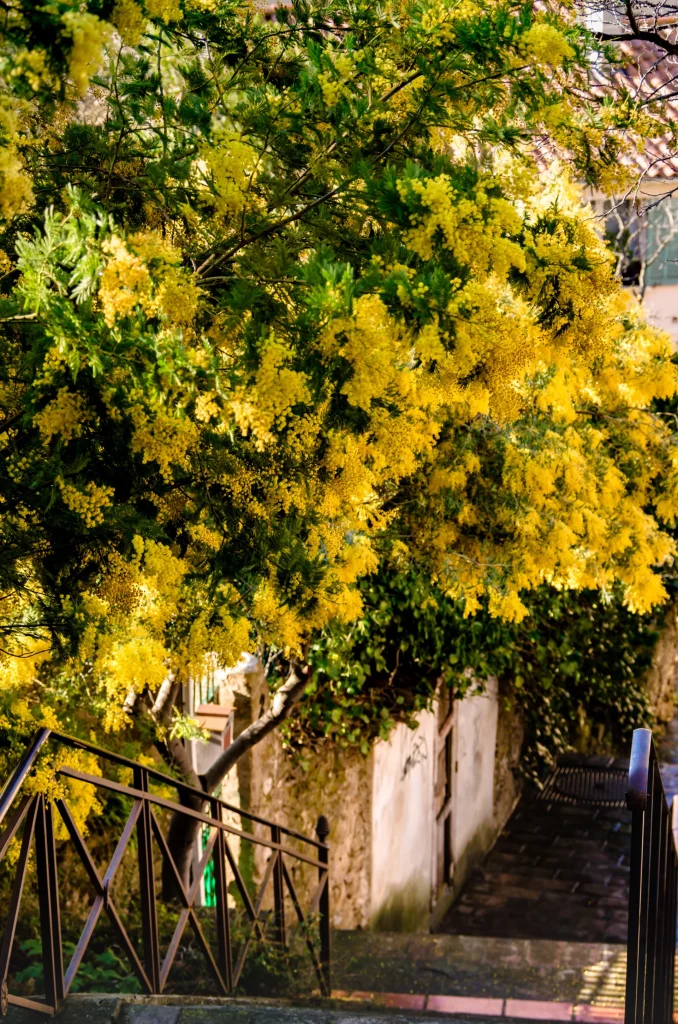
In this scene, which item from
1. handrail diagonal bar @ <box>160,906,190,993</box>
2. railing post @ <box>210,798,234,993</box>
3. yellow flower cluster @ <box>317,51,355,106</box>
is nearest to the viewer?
yellow flower cluster @ <box>317,51,355,106</box>

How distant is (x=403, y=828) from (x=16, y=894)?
6.07 metres

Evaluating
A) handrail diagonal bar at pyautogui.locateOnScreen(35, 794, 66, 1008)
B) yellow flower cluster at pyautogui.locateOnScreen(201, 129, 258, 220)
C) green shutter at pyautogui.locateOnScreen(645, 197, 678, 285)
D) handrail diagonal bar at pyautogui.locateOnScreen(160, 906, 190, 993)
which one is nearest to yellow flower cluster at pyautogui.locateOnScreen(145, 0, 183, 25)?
yellow flower cluster at pyautogui.locateOnScreen(201, 129, 258, 220)

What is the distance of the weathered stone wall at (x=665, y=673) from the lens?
13.0 m

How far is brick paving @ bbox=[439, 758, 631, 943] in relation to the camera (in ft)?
32.7

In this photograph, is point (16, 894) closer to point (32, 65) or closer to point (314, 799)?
point (32, 65)

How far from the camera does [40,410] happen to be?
298 cm

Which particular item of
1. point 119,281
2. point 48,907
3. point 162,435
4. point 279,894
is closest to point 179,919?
point 48,907

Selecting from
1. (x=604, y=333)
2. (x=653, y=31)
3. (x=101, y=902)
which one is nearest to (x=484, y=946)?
(x=101, y=902)

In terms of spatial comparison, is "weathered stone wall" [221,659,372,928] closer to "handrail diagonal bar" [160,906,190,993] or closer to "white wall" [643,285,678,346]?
"handrail diagonal bar" [160,906,190,993]

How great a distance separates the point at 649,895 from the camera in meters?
3.36

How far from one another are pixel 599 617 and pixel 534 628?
1.99 metres

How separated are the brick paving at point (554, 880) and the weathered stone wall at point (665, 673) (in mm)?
1077

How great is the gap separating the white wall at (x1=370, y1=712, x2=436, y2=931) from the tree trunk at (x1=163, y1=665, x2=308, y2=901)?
197 centimetres

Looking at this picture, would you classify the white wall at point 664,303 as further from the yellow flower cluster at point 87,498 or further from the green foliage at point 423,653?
the yellow flower cluster at point 87,498
